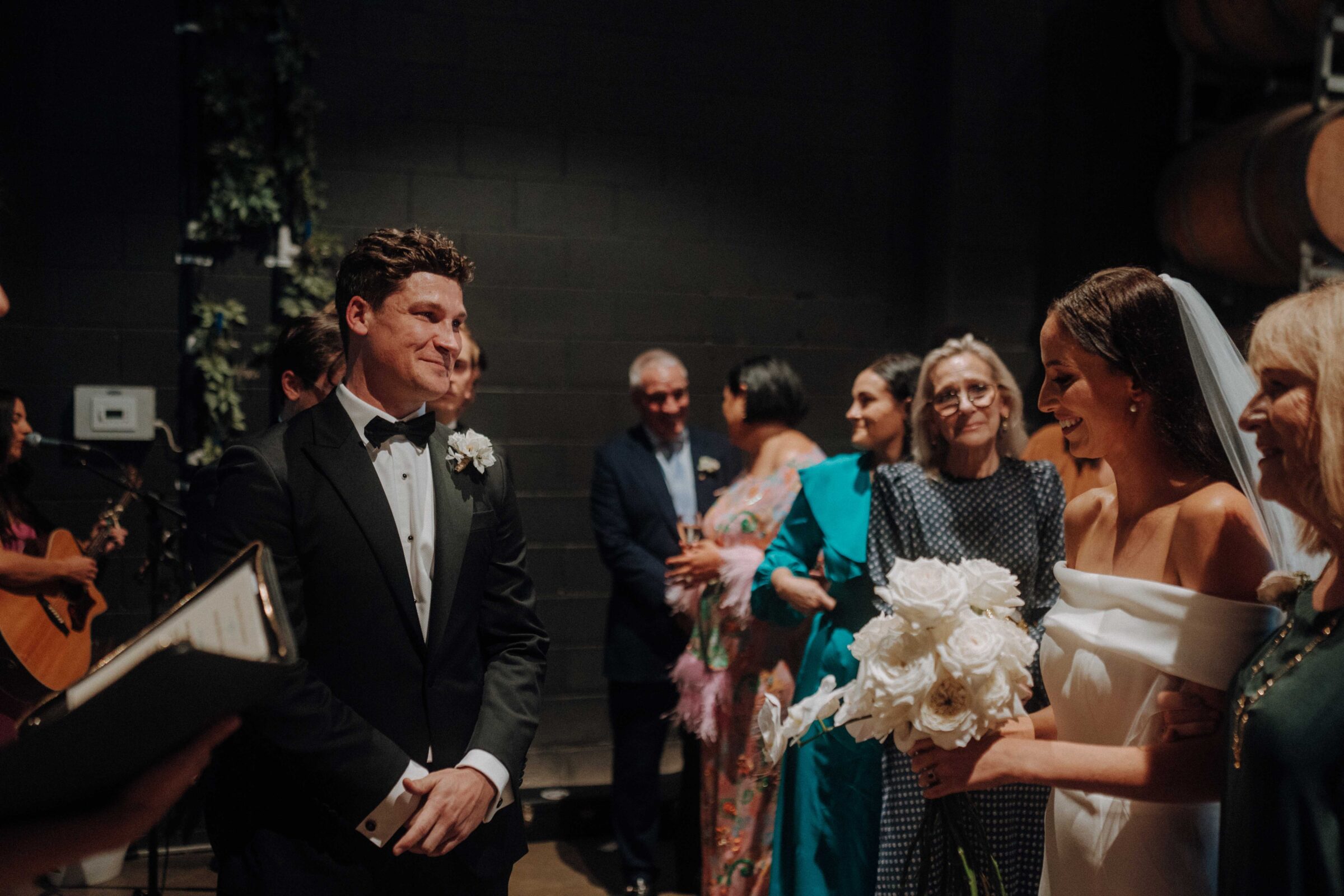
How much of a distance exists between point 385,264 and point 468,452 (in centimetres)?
32

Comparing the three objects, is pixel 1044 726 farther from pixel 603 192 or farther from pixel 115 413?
pixel 115 413

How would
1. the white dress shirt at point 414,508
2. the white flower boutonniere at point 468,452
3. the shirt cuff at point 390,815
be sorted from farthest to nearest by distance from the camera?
the white flower boutonniere at point 468,452
the white dress shirt at point 414,508
the shirt cuff at point 390,815

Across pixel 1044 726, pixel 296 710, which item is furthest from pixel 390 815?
pixel 1044 726

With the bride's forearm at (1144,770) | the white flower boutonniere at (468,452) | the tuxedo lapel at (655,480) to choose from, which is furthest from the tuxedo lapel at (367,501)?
the tuxedo lapel at (655,480)

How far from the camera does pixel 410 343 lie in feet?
5.41

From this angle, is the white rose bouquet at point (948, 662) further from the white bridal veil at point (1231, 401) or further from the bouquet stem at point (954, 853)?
the white bridal veil at point (1231, 401)

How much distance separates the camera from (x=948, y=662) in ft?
4.48

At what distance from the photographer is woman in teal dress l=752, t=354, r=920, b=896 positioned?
245 centimetres

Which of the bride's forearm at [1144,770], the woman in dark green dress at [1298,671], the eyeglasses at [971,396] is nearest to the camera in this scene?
the woman in dark green dress at [1298,671]

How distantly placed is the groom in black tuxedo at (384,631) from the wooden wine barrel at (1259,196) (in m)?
3.42

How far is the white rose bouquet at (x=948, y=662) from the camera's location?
1379 millimetres

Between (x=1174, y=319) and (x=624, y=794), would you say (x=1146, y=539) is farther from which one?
(x=624, y=794)

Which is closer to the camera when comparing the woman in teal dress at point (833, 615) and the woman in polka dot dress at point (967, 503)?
the woman in polka dot dress at point (967, 503)

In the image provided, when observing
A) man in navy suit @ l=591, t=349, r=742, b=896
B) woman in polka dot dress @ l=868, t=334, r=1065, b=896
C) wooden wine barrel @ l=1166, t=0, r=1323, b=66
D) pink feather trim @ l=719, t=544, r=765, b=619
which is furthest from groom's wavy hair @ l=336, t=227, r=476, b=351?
wooden wine barrel @ l=1166, t=0, r=1323, b=66
